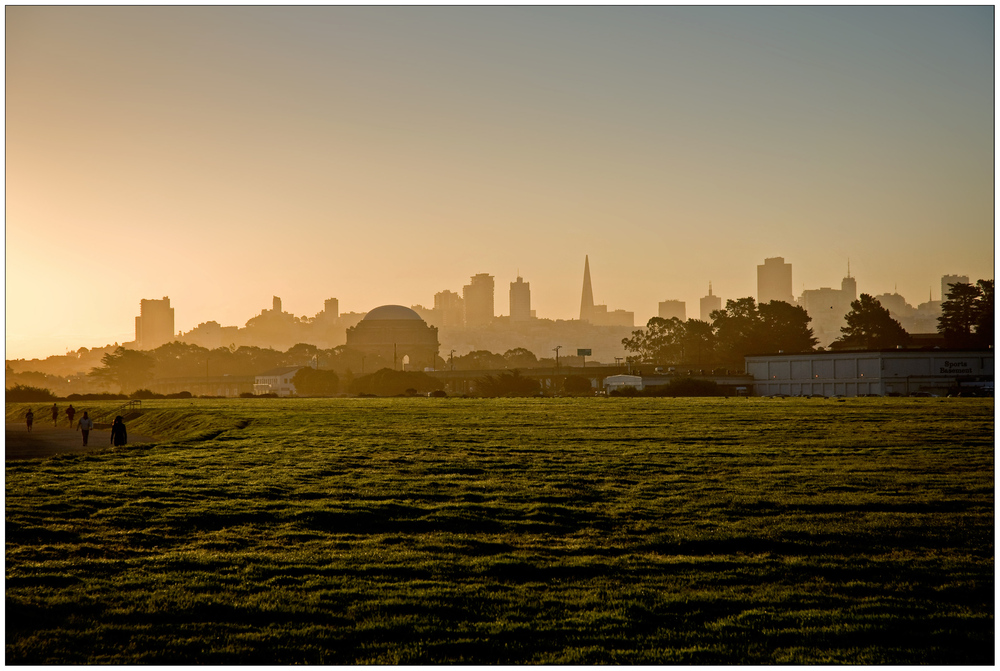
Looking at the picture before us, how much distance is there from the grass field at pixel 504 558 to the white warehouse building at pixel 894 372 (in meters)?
70.0

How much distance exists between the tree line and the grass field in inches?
3622

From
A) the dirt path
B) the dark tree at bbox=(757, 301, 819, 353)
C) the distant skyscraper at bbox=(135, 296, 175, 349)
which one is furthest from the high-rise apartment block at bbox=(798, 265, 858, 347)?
the dirt path

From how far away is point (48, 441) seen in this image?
36312mm

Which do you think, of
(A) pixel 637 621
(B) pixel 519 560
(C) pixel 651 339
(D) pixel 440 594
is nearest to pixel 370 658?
(D) pixel 440 594

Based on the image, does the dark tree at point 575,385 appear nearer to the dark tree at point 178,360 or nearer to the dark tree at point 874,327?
the dark tree at point 874,327

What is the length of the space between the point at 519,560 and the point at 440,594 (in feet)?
7.21

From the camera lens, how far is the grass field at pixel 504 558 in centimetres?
970

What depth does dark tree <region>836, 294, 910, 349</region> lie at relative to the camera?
412ft

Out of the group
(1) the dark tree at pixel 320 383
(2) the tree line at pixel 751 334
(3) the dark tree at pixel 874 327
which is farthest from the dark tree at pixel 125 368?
(3) the dark tree at pixel 874 327

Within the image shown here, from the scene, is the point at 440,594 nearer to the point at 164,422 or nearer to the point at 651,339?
the point at 164,422

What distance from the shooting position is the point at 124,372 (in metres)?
154

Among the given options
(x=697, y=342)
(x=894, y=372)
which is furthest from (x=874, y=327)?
(x=894, y=372)

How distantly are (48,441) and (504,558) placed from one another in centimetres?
2998

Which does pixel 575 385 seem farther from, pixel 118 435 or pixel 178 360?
pixel 178 360
